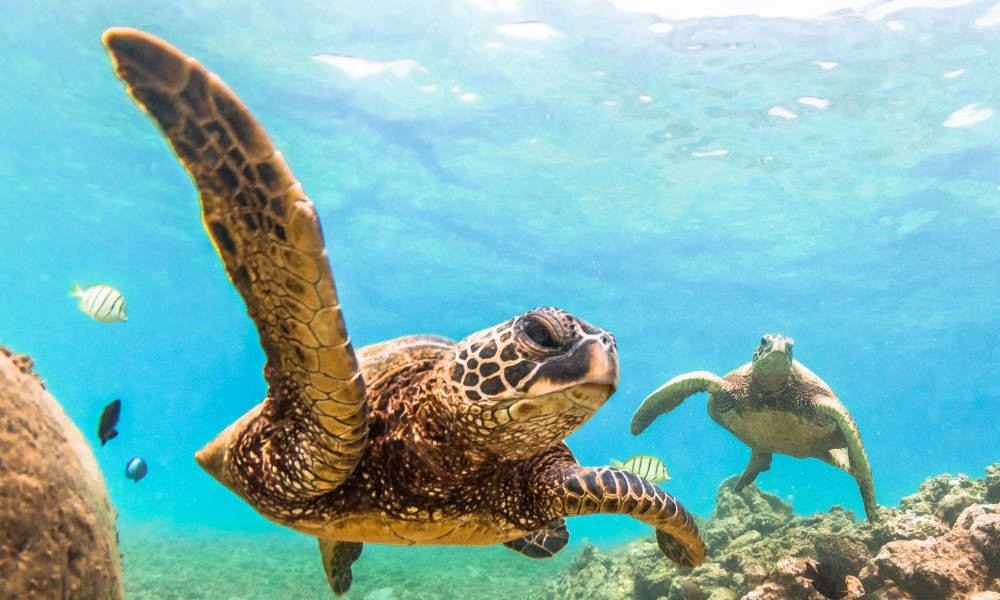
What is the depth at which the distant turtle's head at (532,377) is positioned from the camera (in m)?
2.03

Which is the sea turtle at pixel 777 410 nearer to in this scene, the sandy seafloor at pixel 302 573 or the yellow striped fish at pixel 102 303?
the sandy seafloor at pixel 302 573

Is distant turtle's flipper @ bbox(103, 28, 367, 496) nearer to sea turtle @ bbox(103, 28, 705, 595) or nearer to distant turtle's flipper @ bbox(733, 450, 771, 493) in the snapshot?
sea turtle @ bbox(103, 28, 705, 595)

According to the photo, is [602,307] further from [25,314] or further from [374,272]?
[25,314]

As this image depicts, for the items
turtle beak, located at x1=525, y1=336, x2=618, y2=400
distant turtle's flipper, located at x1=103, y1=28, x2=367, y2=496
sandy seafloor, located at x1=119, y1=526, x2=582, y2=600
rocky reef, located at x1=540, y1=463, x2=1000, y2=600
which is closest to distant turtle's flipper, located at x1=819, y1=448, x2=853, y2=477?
rocky reef, located at x1=540, y1=463, x2=1000, y2=600

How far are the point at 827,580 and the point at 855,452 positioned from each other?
11.1 ft

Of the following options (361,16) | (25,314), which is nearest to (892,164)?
(361,16)

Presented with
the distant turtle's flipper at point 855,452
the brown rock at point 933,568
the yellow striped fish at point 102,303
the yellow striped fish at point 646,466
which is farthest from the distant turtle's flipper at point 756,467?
the yellow striped fish at point 102,303

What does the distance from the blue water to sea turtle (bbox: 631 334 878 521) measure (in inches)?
358

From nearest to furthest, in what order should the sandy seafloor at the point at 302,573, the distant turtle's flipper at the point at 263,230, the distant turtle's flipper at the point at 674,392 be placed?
the distant turtle's flipper at the point at 263,230, the distant turtle's flipper at the point at 674,392, the sandy seafloor at the point at 302,573

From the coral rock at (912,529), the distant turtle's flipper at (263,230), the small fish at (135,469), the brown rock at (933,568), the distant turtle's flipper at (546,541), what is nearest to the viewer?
the distant turtle's flipper at (263,230)

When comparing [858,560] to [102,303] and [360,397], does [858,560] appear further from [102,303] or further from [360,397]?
[102,303]

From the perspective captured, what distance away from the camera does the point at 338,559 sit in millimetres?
4445

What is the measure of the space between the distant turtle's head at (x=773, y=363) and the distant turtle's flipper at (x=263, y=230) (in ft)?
21.1

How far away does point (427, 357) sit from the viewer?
341cm
